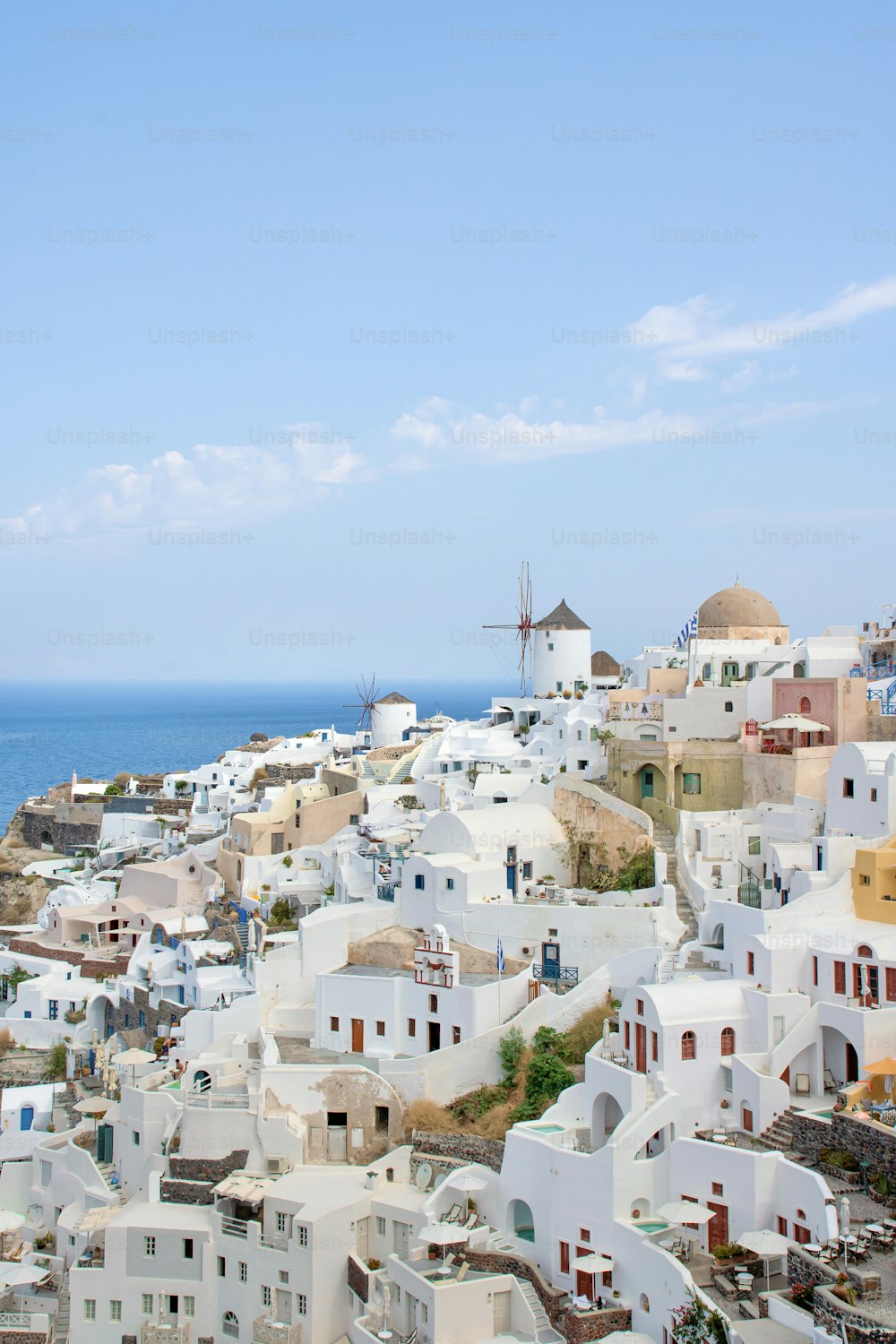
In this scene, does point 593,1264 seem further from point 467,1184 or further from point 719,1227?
point 467,1184

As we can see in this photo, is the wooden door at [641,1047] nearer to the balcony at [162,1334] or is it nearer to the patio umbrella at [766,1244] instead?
the patio umbrella at [766,1244]

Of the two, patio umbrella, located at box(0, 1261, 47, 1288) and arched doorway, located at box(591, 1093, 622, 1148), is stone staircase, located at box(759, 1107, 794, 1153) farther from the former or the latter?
patio umbrella, located at box(0, 1261, 47, 1288)

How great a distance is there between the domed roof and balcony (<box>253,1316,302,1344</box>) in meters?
27.9

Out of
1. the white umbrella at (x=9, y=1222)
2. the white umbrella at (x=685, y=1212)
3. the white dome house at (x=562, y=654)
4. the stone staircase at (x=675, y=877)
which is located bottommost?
the white umbrella at (x=9, y=1222)

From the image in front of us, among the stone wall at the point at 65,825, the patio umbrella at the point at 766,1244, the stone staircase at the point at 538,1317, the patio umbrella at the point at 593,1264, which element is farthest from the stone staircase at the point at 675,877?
the stone wall at the point at 65,825

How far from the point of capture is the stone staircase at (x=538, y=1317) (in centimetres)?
2358

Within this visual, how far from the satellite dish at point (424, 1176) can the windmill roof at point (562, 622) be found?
95.2 feet

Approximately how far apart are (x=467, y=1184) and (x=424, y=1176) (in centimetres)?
166

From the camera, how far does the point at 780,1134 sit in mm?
24047

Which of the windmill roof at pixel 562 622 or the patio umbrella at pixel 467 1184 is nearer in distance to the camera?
the patio umbrella at pixel 467 1184

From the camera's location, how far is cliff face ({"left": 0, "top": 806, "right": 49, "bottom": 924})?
52.9 m

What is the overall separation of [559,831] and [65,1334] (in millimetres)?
16754

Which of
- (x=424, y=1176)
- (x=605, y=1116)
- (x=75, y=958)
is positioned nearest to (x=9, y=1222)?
(x=424, y=1176)

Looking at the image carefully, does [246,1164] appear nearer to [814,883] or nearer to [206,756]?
[814,883]
